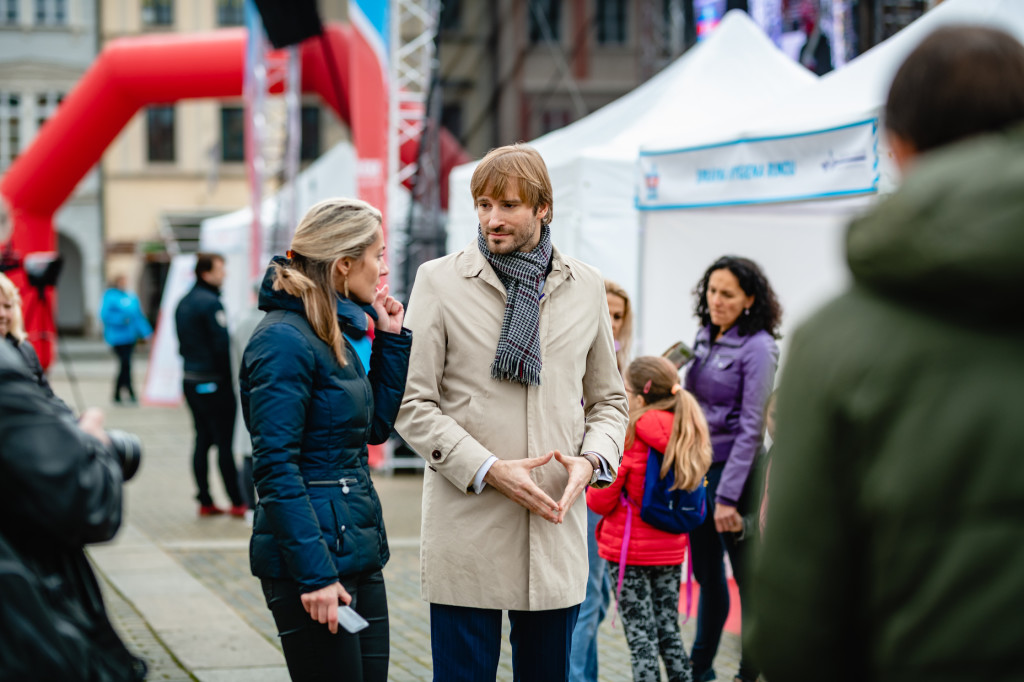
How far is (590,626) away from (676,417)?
880 mm

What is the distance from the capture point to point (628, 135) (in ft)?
27.5

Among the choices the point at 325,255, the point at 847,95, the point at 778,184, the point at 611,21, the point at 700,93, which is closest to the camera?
the point at 325,255

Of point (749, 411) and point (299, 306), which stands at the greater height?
point (299, 306)

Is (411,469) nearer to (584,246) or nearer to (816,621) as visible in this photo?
(584,246)

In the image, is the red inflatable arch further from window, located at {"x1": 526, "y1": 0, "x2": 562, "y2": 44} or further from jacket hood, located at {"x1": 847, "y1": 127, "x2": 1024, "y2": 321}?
window, located at {"x1": 526, "y1": 0, "x2": 562, "y2": 44}

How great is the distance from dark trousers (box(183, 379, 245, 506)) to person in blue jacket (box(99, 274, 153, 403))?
981cm

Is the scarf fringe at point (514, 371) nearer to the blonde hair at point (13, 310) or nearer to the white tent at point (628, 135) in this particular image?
the blonde hair at point (13, 310)

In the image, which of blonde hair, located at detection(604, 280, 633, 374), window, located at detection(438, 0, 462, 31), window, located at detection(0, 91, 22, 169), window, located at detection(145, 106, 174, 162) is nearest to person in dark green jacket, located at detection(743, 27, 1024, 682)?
blonde hair, located at detection(604, 280, 633, 374)

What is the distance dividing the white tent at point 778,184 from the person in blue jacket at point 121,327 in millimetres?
12260

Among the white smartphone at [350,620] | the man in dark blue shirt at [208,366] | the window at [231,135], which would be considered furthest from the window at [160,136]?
the white smartphone at [350,620]

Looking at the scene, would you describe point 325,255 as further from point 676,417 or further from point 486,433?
point 676,417

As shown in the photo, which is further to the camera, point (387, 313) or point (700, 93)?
point (700, 93)

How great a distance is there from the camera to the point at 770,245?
7.64 metres

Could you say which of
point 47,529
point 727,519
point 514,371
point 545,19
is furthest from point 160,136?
point 47,529
